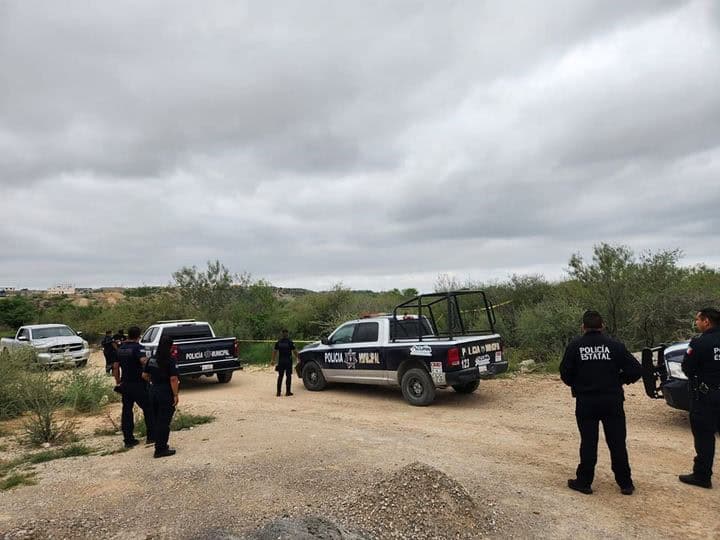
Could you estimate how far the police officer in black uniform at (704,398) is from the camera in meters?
5.01

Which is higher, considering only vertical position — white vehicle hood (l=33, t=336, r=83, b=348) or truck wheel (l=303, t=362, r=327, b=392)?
white vehicle hood (l=33, t=336, r=83, b=348)

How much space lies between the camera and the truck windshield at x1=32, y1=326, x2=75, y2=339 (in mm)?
19469

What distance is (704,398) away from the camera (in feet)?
16.7

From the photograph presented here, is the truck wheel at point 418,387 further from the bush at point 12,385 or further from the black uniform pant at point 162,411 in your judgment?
the bush at point 12,385

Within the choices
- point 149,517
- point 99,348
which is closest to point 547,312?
point 149,517

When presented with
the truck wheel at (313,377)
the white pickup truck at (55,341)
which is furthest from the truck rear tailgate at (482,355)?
the white pickup truck at (55,341)

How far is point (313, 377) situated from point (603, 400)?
818 cm

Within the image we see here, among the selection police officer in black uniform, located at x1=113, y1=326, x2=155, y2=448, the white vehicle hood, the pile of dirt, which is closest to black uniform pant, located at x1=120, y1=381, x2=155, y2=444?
police officer in black uniform, located at x1=113, y1=326, x2=155, y2=448

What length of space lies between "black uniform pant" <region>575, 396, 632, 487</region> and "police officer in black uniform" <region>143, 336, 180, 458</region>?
476cm

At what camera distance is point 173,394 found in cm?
674

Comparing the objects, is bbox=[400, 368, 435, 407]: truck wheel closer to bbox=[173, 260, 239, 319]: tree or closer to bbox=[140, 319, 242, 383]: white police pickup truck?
bbox=[140, 319, 242, 383]: white police pickup truck

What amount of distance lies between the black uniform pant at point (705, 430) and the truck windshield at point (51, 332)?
2069 cm

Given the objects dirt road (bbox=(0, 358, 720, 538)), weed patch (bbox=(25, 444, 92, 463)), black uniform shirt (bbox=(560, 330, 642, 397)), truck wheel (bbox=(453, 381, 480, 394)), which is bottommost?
weed patch (bbox=(25, 444, 92, 463))

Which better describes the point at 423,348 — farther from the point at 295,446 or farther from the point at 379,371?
the point at 295,446
